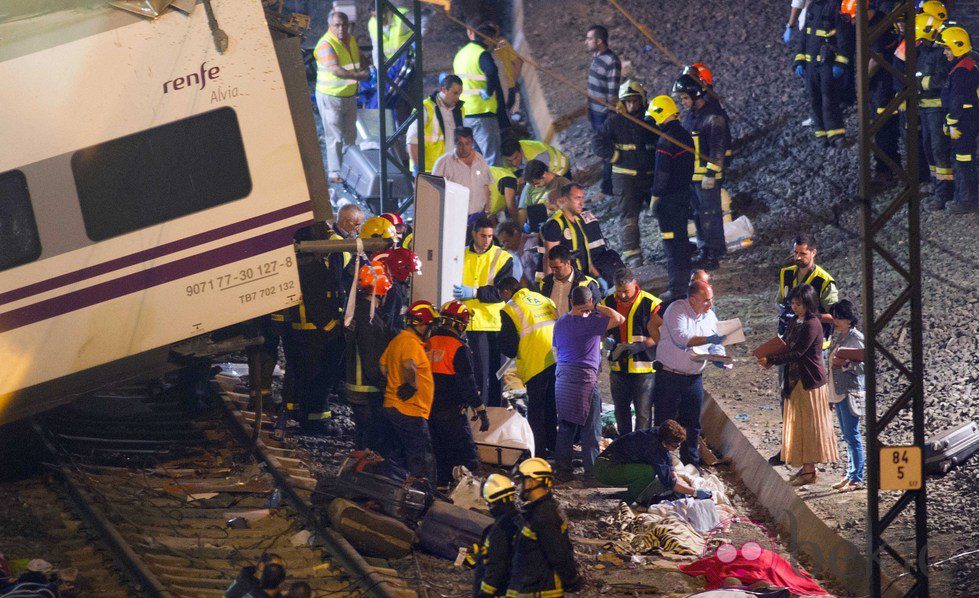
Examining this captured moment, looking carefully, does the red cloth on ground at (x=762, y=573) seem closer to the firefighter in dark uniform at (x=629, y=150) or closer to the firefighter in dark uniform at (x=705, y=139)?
the firefighter in dark uniform at (x=705, y=139)

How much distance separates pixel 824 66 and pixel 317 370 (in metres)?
8.20

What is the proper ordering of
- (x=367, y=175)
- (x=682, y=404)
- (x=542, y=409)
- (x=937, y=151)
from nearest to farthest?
(x=682, y=404)
(x=542, y=409)
(x=937, y=151)
(x=367, y=175)

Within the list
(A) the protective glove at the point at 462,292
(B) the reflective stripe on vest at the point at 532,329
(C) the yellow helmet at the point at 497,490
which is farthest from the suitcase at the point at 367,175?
(C) the yellow helmet at the point at 497,490

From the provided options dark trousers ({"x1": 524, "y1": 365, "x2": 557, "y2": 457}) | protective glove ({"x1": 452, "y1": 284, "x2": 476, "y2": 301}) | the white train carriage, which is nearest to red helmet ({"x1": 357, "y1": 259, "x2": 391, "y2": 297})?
Result: the white train carriage

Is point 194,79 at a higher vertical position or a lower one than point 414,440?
higher

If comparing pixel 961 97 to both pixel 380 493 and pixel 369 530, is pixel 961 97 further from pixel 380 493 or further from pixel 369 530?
Result: pixel 369 530

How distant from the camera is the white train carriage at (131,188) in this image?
32.3ft

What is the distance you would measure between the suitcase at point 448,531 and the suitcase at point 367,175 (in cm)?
632

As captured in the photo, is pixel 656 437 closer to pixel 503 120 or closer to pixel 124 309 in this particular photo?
pixel 124 309

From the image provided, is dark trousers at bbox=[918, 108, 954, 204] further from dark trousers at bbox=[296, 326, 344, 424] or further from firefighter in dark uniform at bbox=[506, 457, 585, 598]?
firefighter in dark uniform at bbox=[506, 457, 585, 598]

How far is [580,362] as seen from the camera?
1159 cm

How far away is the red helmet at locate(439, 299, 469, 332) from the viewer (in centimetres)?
1104

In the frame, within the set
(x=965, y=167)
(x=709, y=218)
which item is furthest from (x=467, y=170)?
(x=965, y=167)

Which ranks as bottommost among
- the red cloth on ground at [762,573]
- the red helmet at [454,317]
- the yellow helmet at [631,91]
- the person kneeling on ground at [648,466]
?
the red cloth on ground at [762,573]
